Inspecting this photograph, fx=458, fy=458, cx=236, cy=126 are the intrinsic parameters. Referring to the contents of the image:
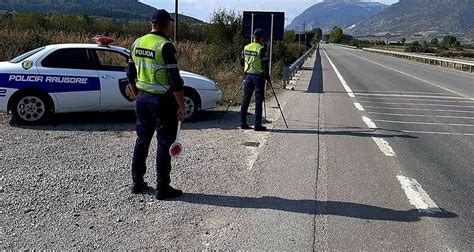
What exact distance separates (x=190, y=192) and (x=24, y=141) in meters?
3.63

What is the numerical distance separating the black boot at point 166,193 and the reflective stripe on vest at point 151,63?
3.43 ft

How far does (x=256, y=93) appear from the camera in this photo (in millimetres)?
8883

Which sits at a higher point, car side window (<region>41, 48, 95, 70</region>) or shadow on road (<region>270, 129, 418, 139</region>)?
car side window (<region>41, 48, 95, 70</region>)

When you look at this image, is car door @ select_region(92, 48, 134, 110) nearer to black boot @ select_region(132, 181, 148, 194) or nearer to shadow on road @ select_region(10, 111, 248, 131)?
shadow on road @ select_region(10, 111, 248, 131)

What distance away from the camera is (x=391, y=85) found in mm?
19438

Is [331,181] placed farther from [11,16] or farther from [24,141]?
[11,16]

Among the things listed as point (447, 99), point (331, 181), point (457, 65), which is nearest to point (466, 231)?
point (331, 181)

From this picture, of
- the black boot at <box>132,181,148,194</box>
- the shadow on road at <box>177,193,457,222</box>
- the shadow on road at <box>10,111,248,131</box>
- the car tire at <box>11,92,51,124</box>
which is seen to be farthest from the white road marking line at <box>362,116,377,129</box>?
the car tire at <box>11,92,51,124</box>

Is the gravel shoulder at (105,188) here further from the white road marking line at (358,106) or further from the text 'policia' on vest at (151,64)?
the white road marking line at (358,106)

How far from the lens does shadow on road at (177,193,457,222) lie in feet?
15.4

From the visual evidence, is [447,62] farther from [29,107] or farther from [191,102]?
[29,107]

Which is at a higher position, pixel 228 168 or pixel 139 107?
pixel 139 107

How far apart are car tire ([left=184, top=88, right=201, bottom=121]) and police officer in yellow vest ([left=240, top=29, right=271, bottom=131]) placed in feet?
3.69

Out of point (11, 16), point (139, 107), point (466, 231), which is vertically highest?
point (11, 16)
